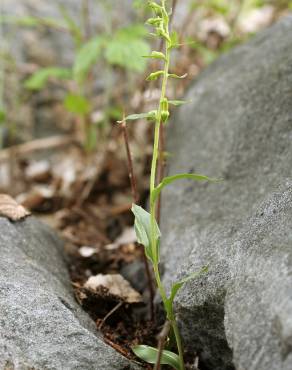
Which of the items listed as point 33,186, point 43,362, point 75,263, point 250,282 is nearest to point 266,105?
point 250,282

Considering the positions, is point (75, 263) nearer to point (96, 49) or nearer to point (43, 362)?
point (43, 362)

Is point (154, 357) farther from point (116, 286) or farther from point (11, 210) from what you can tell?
point (11, 210)

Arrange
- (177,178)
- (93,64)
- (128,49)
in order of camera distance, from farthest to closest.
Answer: (93,64) < (128,49) < (177,178)

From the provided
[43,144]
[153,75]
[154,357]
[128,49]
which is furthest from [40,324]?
[43,144]

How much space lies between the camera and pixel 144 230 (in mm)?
1498

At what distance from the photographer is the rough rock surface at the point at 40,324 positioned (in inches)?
50.6

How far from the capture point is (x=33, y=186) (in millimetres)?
3648

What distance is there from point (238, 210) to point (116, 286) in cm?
59

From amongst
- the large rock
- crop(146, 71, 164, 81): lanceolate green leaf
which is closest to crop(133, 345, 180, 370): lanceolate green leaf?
the large rock

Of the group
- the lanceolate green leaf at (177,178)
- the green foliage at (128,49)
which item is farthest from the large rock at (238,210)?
the green foliage at (128,49)

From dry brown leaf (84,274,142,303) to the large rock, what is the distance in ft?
0.59

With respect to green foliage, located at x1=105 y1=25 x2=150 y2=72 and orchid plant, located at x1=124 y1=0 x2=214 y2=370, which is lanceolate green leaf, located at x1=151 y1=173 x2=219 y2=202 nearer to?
orchid plant, located at x1=124 y1=0 x2=214 y2=370

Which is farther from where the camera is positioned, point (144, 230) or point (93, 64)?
point (93, 64)

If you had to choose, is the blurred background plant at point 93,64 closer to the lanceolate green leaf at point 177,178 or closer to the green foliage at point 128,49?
the green foliage at point 128,49
